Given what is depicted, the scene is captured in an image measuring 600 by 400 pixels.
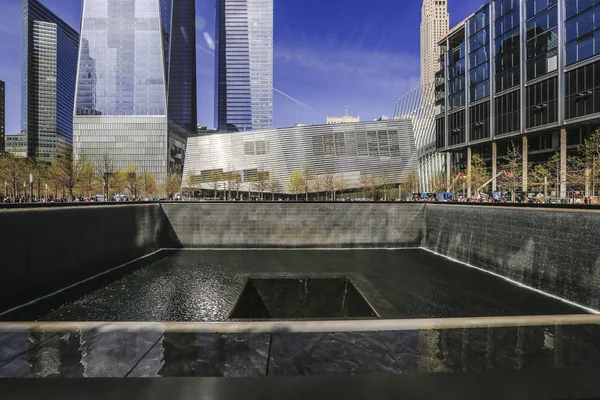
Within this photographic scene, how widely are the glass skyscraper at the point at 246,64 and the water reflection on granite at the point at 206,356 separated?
6961 inches

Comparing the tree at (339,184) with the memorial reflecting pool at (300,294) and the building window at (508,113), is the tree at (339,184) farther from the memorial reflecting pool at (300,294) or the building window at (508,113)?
the memorial reflecting pool at (300,294)

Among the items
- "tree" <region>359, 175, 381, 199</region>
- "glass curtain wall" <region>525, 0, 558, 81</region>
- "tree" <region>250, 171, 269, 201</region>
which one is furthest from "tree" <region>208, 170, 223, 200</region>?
"glass curtain wall" <region>525, 0, 558, 81</region>

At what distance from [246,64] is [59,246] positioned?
585 feet

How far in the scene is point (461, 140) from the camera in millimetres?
57781

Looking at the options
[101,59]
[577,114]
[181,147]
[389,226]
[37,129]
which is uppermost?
[101,59]

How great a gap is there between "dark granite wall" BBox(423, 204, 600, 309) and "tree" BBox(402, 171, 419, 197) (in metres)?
54.4

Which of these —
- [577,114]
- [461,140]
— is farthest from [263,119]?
[577,114]

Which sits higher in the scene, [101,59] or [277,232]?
[101,59]

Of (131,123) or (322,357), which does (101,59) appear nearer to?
(131,123)

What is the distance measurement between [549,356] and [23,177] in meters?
65.6

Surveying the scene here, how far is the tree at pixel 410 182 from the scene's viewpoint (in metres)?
76.1

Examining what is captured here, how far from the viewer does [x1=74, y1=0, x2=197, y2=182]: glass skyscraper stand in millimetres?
105688

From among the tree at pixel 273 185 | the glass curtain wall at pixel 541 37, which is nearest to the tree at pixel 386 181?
the tree at pixel 273 185

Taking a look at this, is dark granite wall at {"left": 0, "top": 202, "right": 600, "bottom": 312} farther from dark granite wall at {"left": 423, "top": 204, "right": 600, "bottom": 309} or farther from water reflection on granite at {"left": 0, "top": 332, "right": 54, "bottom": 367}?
water reflection on granite at {"left": 0, "top": 332, "right": 54, "bottom": 367}
